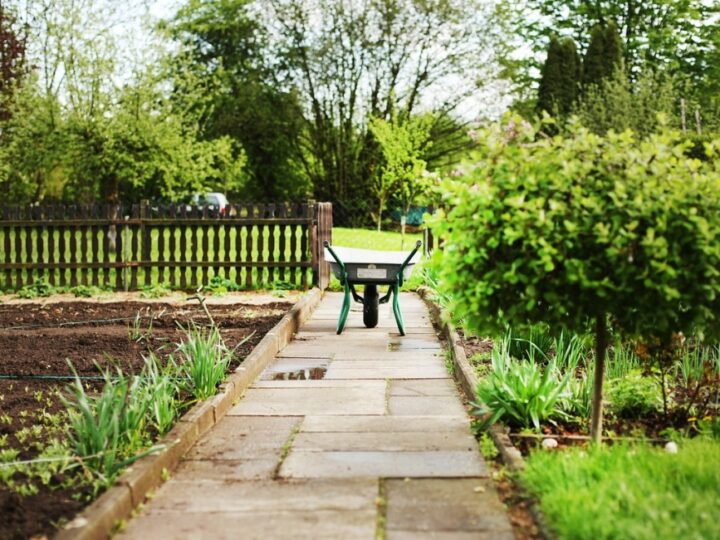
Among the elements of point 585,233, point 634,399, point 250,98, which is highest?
point 250,98

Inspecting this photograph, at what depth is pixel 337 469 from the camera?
4.01m

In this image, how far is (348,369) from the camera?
668 cm

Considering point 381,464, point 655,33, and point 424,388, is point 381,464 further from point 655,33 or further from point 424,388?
point 655,33

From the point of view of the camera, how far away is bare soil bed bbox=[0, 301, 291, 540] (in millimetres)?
→ 3383

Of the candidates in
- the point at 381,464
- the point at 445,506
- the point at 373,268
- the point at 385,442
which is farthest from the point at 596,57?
the point at 445,506

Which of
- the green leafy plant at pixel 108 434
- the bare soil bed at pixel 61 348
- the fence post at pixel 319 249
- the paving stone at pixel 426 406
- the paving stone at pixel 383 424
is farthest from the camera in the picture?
the fence post at pixel 319 249

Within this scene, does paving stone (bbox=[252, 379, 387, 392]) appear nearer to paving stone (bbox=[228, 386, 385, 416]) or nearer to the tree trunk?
paving stone (bbox=[228, 386, 385, 416])

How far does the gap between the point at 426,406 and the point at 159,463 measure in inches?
81.6

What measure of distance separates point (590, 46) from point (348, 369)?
3040 cm

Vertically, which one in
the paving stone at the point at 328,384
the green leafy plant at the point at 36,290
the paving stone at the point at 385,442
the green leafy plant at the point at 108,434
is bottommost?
the green leafy plant at the point at 36,290

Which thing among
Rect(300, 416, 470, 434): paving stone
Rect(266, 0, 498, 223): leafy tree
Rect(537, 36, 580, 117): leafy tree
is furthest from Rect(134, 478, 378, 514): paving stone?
Rect(537, 36, 580, 117): leafy tree

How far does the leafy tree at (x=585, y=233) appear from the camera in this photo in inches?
147

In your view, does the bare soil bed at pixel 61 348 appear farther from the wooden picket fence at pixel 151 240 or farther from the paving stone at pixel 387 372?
the wooden picket fence at pixel 151 240

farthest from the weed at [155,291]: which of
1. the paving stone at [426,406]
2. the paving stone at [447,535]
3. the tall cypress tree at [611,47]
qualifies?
the tall cypress tree at [611,47]
